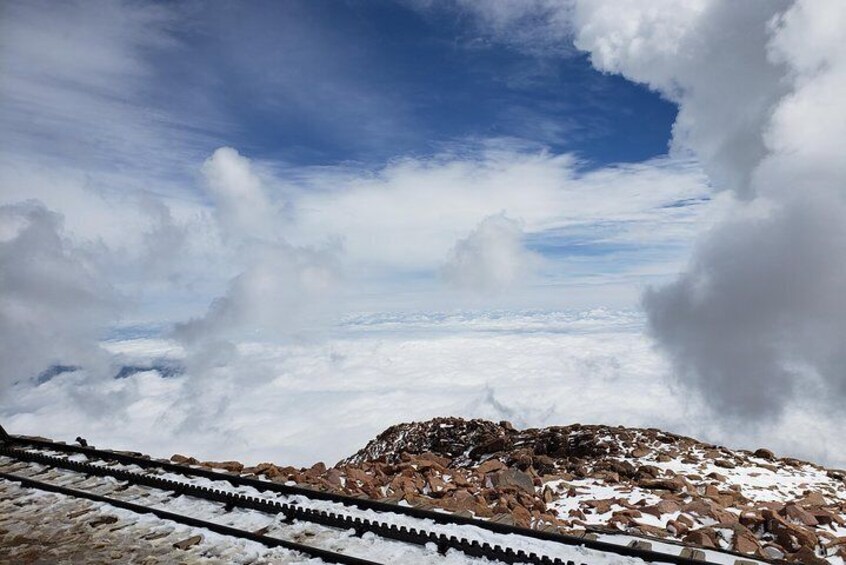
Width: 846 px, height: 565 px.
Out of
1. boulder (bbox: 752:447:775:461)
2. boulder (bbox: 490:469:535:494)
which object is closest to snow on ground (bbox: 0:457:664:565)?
boulder (bbox: 490:469:535:494)

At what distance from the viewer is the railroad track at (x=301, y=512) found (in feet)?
20.6

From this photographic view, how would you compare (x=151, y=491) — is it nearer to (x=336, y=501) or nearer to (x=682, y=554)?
(x=336, y=501)

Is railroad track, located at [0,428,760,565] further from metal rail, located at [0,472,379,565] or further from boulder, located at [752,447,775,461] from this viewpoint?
boulder, located at [752,447,775,461]

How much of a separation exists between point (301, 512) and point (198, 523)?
1475mm

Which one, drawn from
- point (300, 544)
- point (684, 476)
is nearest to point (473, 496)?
point (300, 544)

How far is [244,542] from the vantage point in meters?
6.90

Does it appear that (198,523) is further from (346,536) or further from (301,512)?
(346,536)

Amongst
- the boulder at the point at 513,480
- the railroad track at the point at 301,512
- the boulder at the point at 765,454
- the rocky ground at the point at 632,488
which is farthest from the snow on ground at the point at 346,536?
the boulder at the point at 765,454

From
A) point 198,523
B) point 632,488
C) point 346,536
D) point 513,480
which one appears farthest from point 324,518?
point 632,488

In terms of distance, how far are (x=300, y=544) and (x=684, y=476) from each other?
10.0 meters

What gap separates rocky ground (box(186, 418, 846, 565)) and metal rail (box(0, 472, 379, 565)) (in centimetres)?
202

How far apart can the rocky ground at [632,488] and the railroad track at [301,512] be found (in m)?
0.62

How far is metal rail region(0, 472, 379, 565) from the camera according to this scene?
620 centimetres

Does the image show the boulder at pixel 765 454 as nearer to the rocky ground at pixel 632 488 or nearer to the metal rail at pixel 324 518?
the rocky ground at pixel 632 488
